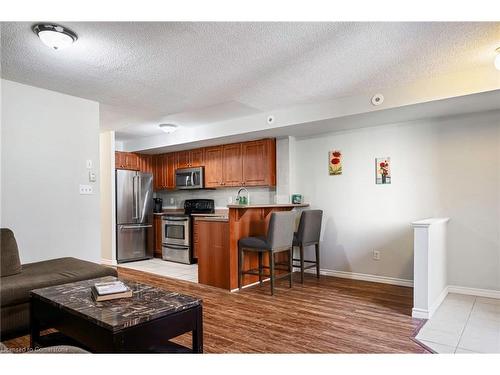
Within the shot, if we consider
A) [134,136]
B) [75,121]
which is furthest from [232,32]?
[134,136]

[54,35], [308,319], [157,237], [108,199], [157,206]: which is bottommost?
[308,319]

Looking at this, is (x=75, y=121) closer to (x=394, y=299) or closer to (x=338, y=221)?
(x=338, y=221)

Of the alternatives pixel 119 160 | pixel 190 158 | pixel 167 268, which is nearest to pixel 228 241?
pixel 167 268

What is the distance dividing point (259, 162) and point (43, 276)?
3296 mm

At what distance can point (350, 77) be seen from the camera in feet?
10.5

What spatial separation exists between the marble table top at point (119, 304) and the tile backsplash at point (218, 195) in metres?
3.40

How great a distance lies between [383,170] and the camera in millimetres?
4320

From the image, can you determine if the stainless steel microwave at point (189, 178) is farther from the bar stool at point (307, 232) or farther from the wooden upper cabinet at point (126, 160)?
the bar stool at point (307, 232)

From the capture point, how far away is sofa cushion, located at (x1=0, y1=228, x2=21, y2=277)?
271 cm

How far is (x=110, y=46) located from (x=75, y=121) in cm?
154

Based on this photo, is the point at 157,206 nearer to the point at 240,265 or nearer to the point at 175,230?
the point at 175,230

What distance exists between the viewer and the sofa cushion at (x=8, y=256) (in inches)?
107

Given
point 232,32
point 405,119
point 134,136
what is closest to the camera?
point 232,32

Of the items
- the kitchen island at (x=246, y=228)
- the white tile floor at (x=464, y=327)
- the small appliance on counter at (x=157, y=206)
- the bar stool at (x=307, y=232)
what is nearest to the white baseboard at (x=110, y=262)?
the small appliance on counter at (x=157, y=206)
